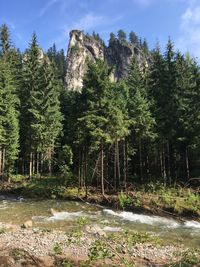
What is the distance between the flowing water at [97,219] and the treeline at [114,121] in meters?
3.82

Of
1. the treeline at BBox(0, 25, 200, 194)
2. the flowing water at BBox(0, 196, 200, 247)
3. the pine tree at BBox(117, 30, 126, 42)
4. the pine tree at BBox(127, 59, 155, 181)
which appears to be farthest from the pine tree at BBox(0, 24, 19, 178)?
the pine tree at BBox(117, 30, 126, 42)

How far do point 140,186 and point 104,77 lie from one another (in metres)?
11.9

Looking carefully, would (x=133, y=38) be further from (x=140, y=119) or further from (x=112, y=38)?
(x=140, y=119)

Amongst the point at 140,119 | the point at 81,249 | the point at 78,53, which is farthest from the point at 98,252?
the point at 78,53

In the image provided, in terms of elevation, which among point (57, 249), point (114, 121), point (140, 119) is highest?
point (140, 119)

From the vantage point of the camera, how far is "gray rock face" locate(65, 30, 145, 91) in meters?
123

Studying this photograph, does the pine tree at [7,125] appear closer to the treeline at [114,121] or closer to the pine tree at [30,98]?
the treeline at [114,121]

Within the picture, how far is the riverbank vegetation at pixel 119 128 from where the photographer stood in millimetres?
32656

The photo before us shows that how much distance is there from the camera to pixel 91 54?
14212 cm

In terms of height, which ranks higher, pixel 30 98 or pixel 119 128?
pixel 30 98

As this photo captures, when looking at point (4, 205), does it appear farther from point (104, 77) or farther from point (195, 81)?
point (195, 81)

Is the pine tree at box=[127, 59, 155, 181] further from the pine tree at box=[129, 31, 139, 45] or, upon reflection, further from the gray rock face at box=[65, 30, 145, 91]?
the pine tree at box=[129, 31, 139, 45]

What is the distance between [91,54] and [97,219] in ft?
408

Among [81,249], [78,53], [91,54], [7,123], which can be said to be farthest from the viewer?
[91,54]
